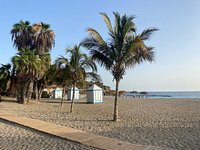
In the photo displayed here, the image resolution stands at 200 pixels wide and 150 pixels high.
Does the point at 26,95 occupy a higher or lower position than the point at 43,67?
lower

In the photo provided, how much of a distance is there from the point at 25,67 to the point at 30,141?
17308 millimetres

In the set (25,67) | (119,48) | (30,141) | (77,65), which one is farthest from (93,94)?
(30,141)

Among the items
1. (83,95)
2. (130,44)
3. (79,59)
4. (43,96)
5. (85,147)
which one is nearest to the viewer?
(85,147)

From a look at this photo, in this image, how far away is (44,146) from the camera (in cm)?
732

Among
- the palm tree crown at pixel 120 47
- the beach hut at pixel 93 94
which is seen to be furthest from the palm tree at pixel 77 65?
the beach hut at pixel 93 94

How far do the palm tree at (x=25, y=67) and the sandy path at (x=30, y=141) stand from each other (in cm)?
1506

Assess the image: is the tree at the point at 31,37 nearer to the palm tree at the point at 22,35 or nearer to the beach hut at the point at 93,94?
the palm tree at the point at 22,35

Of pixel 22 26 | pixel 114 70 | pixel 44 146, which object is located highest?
pixel 22 26

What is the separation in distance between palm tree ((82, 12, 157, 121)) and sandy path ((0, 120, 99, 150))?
551 centimetres

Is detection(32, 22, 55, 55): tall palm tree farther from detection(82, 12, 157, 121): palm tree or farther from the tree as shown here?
detection(82, 12, 157, 121): palm tree

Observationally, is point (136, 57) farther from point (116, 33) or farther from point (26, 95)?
point (26, 95)

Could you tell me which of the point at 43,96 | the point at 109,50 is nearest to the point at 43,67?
the point at 109,50

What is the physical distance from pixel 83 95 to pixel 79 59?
39.8m

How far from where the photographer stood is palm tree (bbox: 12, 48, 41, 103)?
24.2 meters
